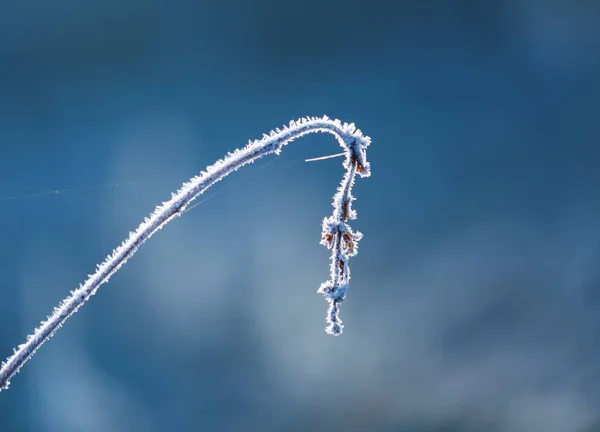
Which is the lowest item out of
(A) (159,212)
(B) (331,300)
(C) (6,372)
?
(C) (6,372)

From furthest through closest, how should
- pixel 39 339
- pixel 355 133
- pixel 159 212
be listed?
pixel 355 133 → pixel 159 212 → pixel 39 339

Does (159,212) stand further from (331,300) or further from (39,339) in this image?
(331,300)

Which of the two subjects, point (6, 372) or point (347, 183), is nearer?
point (6, 372)

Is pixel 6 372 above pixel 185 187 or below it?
below

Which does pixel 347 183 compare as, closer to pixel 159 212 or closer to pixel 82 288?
pixel 159 212

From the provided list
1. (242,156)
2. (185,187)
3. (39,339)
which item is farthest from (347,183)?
(39,339)

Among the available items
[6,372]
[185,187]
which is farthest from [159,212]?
[6,372]

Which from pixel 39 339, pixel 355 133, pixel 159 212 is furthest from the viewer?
pixel 355 133
